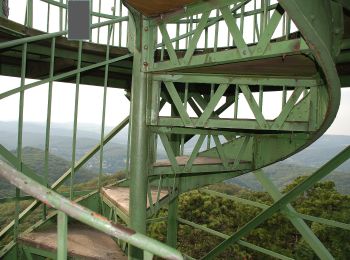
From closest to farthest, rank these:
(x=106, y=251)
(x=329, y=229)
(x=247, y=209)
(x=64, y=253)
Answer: (x=64, y=253) < (x=106, y=251) < (x=329, y=229) < (x=247, y=209)

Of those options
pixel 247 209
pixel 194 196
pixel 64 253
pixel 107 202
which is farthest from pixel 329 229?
pixel 64 253

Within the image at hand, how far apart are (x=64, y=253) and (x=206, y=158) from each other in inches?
198

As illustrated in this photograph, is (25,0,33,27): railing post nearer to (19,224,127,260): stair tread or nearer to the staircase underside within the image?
the staircase underside

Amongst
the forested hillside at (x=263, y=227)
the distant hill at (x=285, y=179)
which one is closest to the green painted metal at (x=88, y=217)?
the forested hillside at (x=263, y=227)

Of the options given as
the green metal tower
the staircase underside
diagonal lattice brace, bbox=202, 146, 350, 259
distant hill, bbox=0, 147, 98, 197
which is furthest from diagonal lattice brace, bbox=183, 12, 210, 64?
distant hill, bbox=0, 147, 98, 197

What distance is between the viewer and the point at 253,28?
271 inches

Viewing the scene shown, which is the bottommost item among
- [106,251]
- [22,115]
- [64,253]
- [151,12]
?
[106,251]

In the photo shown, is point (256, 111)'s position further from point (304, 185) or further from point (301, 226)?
point (301, 226)

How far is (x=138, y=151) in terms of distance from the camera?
4.60 meters

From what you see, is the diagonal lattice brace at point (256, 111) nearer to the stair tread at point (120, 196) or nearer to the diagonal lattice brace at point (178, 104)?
the diagonal lattice brace at point (178, 104)

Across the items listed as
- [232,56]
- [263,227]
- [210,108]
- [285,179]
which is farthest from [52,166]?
[232,56]

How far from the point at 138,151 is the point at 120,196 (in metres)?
2.03

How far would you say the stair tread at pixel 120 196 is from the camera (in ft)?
18.2

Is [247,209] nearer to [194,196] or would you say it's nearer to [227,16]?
[194,196]
